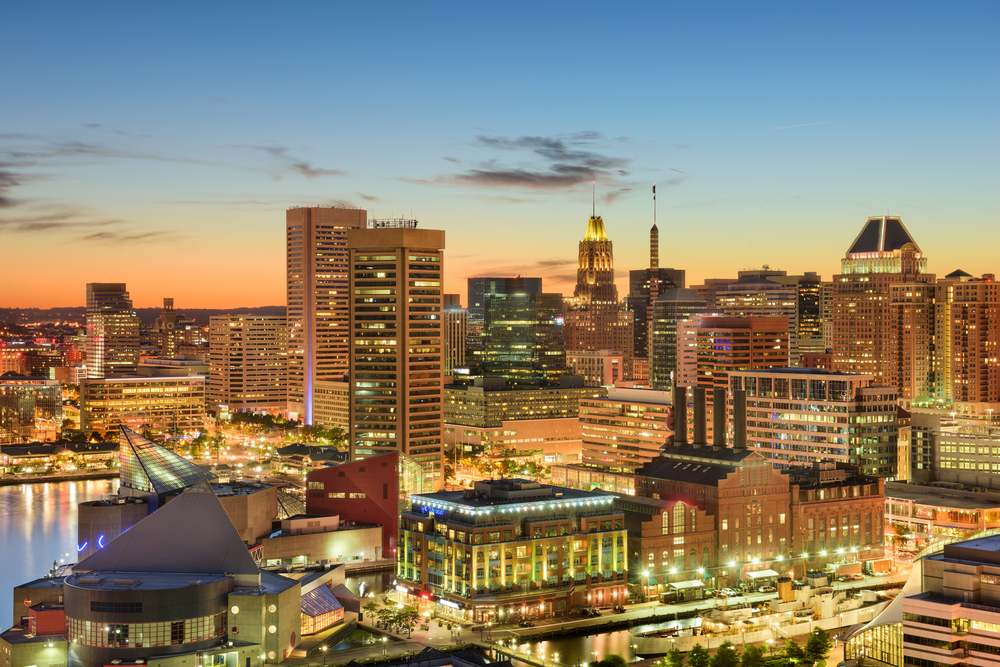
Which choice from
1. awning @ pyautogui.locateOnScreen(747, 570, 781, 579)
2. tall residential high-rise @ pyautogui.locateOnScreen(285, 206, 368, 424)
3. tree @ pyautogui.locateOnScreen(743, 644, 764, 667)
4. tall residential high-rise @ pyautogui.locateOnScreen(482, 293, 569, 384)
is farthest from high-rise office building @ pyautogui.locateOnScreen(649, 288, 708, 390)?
tree @ pyautogui.locateOnScreen(743, 644, 764, 667)

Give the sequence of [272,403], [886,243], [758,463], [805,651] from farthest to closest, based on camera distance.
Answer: [272,403]
[886,243]
[758,463]
[805,651]

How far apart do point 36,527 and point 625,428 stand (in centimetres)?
4412

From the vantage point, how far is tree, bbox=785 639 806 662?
45.8 metres

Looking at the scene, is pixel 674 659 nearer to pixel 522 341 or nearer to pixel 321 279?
pixel 522 341

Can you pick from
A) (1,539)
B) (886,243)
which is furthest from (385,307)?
(886,243)

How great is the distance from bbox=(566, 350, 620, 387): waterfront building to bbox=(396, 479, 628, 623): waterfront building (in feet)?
353

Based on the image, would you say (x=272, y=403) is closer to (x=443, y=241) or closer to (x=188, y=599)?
(x=443, y=241)

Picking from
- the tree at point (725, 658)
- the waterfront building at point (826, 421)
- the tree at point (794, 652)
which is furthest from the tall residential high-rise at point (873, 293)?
the tree at point (725, 658)

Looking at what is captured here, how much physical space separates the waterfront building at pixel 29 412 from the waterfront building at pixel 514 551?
84819 mm

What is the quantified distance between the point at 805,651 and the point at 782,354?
6408cm

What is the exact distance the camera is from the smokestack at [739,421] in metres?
67.8

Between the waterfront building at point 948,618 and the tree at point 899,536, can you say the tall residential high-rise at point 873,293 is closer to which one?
the tree at point 899,536

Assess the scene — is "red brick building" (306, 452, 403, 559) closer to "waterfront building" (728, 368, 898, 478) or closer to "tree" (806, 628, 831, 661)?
"tree" (806, 628, 831, 661)

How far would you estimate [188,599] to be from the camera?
4275 centimetres
